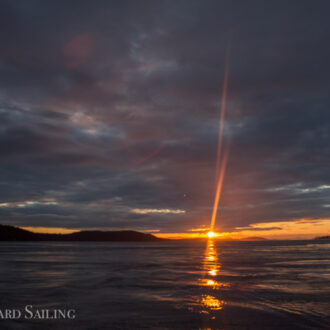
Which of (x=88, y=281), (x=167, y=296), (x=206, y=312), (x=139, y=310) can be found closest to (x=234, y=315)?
(x=206, y=312)

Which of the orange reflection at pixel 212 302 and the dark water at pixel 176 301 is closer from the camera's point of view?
the dark water at pixel 176 301

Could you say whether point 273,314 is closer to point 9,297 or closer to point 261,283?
point 261,283

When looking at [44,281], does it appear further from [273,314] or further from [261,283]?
[273,314]

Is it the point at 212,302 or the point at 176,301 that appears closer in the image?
the point at 212,302

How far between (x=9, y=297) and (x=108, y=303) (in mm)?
6111

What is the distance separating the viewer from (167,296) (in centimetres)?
2062

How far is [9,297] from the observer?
20125mm

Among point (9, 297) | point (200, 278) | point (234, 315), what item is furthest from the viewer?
point (200, 278)

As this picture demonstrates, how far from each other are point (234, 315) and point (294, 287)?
10.7 metres

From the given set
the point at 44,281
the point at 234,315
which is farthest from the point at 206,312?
the point at 44,281

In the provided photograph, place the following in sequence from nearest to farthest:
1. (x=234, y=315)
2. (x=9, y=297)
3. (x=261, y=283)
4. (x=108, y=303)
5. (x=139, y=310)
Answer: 1. (x=234, y=315)
2. (x=139, y=310)
3. (x=108, y=303)
4. (x=9, y=297)
5. (x=261, y=283)

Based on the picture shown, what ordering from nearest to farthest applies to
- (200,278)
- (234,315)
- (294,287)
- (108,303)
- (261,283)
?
1. (234,315)
2. (108,303)
3. (294,287)
4. (261,283)
5. (200,278)

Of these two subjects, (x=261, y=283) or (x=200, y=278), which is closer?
(x=261, y=283)

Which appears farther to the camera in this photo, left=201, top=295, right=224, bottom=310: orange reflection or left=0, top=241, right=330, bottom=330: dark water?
left=201, top=295, right=224, bottom=310: orange reflection
